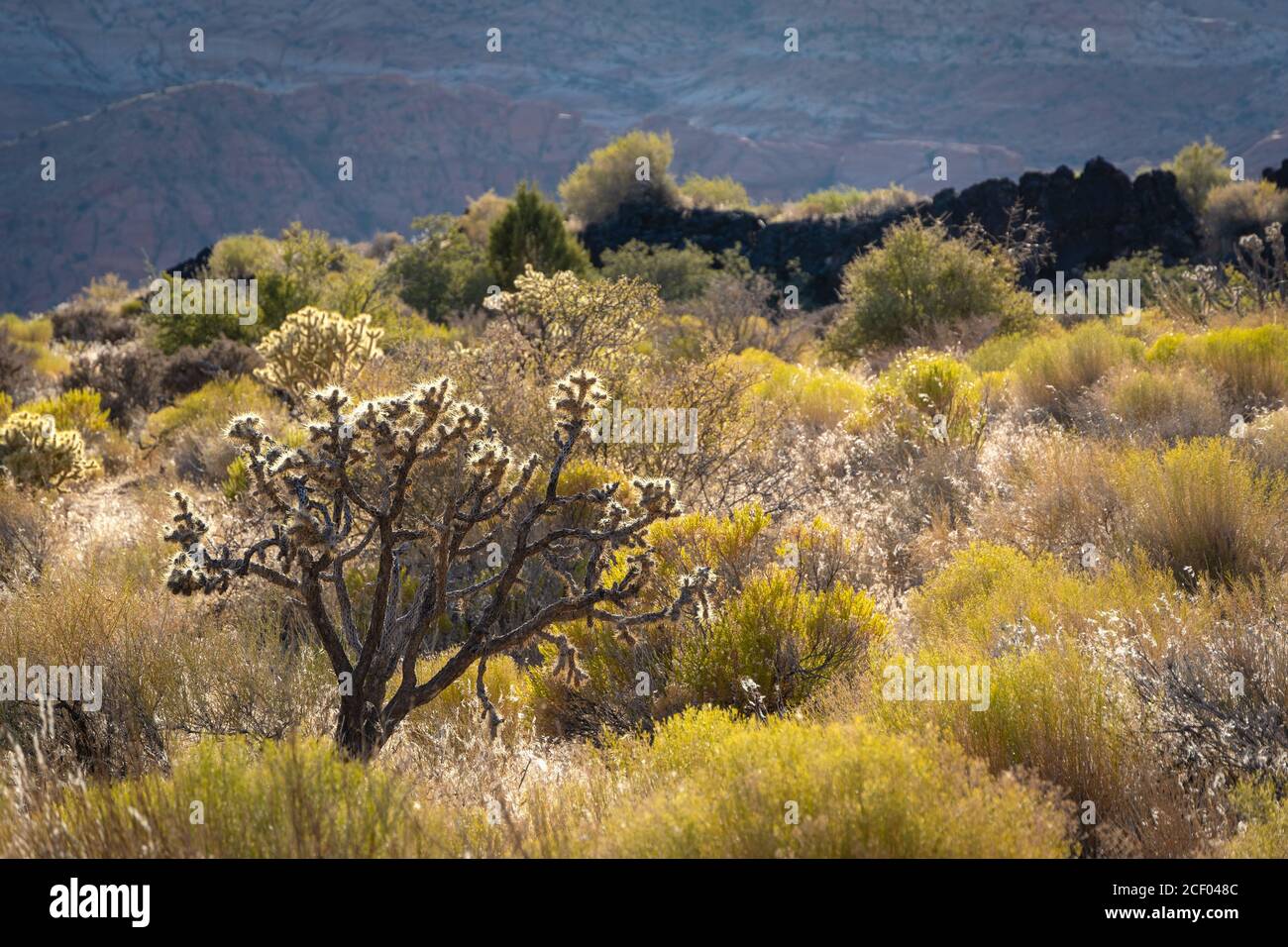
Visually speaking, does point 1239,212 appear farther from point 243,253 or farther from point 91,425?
point 91,425

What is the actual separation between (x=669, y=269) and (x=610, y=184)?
14213 mm

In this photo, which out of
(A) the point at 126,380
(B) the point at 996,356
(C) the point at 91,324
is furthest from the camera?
(C) the point at 91,324

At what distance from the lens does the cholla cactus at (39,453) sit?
9.18m

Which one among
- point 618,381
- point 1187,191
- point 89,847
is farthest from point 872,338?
point 1187,191

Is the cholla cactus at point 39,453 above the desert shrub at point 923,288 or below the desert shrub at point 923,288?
below

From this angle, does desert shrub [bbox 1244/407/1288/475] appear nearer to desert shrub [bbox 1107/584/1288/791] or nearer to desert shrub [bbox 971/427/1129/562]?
desert shrub [bbox 971/427/1129/562]

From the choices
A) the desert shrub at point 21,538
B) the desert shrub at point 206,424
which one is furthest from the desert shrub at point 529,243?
the desert shrub at point 21,538

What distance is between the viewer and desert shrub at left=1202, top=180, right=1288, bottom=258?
33.2 m

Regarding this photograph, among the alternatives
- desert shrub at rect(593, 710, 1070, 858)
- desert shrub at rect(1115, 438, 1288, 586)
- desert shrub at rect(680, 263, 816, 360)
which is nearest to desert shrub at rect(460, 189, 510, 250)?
desert shrub at rect(680, 263, 816, 360)

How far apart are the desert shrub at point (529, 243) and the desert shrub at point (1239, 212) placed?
2278 centimetres

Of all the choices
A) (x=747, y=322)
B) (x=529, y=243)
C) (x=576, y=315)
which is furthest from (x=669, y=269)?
(x=576, y=315)

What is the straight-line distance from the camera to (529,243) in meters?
26.7

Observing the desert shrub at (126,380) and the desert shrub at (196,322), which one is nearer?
the desert shrub at (126,380)

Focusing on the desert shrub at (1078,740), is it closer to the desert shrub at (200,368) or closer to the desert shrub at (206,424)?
the desert shrub at (206,424)
